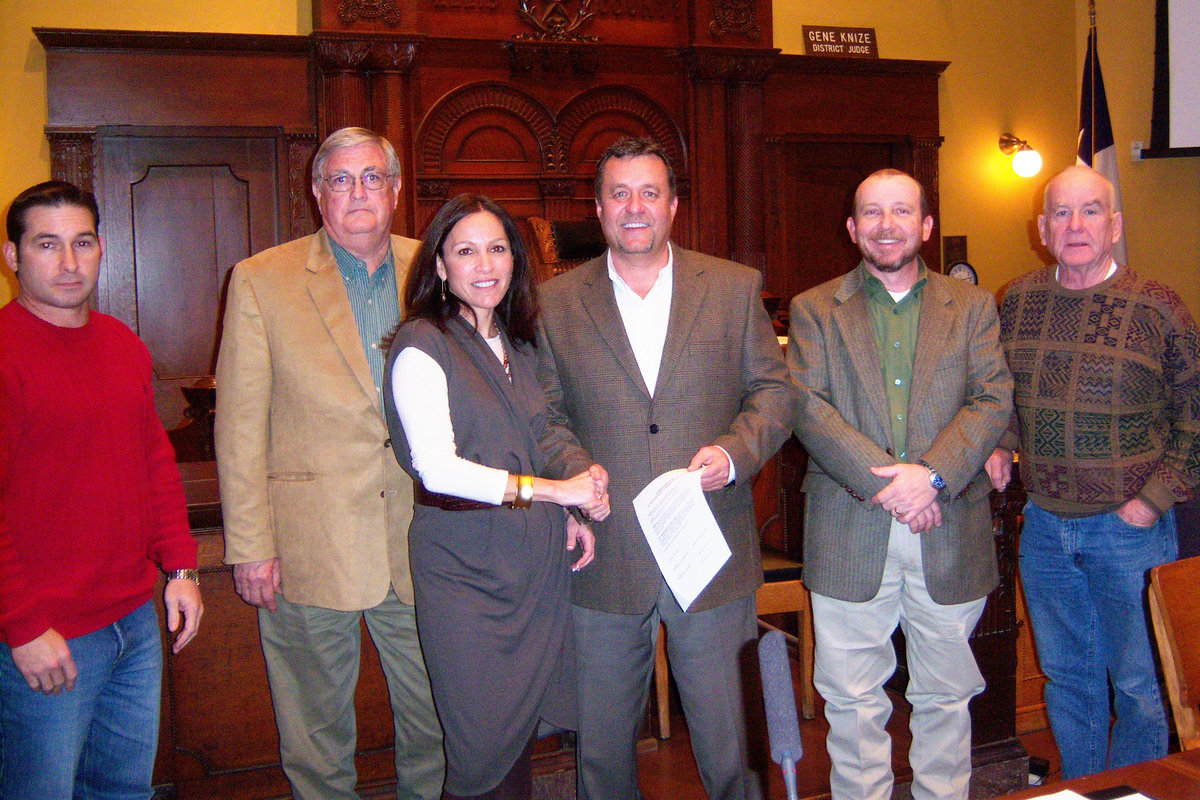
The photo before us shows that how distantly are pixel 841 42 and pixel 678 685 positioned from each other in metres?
5.88

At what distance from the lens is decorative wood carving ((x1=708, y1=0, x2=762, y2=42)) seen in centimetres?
616

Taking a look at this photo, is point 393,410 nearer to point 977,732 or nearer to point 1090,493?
point 1090,493

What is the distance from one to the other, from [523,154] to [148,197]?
2.30 metres

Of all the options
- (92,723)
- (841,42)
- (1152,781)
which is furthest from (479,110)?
(1152,781)

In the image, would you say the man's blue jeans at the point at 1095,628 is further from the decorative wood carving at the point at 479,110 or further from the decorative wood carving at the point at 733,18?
the decorative wood carving at the point at 733,18

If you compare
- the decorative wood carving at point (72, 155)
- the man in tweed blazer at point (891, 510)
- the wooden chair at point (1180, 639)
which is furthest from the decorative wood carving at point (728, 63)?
the wooden chair at point (1180, 639)

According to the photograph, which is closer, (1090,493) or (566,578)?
(566,578)

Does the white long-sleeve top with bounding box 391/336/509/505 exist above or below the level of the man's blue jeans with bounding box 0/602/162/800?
above

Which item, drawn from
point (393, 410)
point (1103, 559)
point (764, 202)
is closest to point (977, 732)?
point (1103, 559)

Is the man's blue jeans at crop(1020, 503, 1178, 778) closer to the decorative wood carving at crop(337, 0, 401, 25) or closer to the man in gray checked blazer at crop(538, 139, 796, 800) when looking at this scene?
the man in gray checked blazer at crop(538, 139, 796, 800)

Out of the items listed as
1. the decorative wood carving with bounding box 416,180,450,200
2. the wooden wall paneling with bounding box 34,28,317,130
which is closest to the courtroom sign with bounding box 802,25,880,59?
the decorative wood carving with bounding box 416,180,450,200

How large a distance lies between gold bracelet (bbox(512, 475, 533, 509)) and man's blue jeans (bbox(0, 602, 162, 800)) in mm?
814

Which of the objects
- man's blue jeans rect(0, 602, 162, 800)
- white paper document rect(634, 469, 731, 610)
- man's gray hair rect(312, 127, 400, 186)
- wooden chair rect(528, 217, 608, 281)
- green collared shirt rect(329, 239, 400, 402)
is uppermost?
wooden chair rect(528, 217, 608, 281)

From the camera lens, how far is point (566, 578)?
2.02 metres
